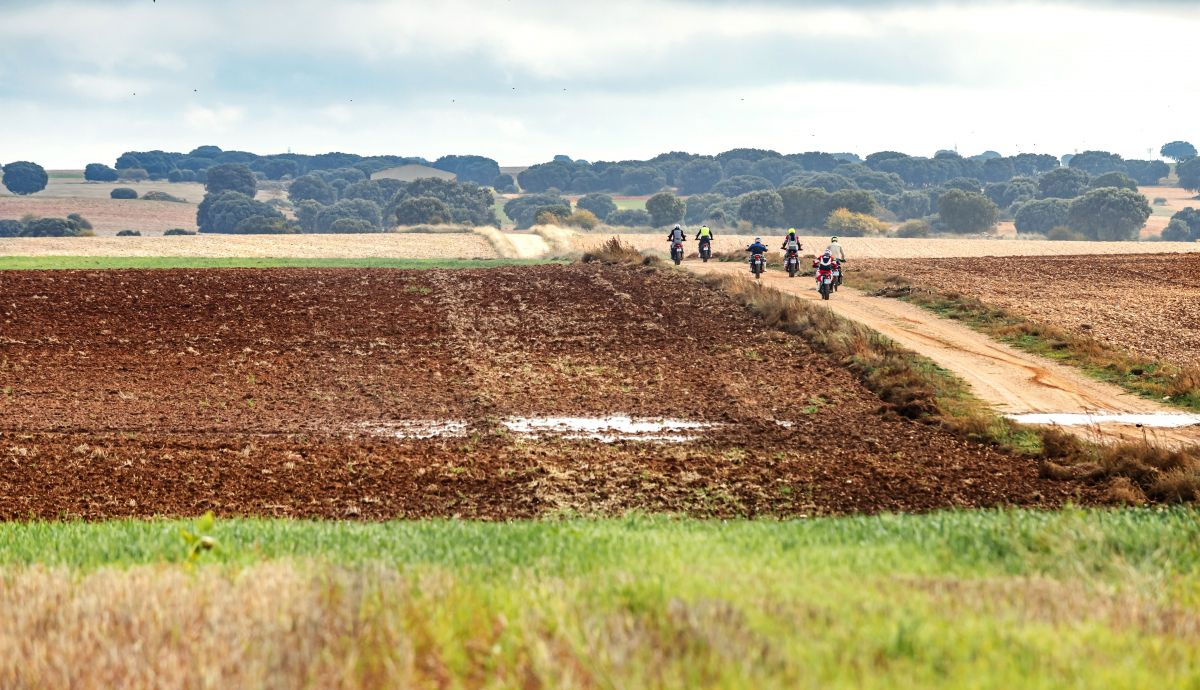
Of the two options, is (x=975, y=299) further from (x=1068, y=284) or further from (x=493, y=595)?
(x=493, y=595)

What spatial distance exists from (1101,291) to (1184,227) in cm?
11208

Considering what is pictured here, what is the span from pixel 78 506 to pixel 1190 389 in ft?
68.3

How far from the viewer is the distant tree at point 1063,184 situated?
17488 cm

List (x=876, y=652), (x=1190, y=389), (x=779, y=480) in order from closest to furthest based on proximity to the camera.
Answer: (x=876, y=652)
(x=779, y=480)
(x=1190, y=389)

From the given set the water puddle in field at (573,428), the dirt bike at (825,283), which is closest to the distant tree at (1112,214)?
the dirt bike at (825,283)

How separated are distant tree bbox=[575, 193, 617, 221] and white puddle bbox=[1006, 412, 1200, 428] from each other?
15332 cm

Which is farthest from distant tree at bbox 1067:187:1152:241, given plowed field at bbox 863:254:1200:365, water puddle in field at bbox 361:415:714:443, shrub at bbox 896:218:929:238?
water puddle in field at bbox 361:415:714:443

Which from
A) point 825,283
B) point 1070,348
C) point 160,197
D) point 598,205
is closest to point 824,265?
point 825,283

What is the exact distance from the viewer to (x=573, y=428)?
23.3 m

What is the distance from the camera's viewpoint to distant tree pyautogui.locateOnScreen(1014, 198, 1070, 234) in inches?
5778

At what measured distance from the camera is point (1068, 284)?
48875 mm

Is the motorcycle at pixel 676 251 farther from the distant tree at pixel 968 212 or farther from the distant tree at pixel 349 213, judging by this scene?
the distant tree at pixel 349 213

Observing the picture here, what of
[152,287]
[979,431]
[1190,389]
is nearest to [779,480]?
[979,431]

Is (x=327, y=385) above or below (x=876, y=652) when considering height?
below
